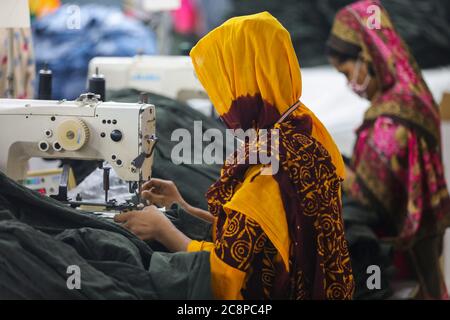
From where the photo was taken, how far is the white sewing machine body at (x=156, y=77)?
3365mm

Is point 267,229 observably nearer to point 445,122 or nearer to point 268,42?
point 268,42

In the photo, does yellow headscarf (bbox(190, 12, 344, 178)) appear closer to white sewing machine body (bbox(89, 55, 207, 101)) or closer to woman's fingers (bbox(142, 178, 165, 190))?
woman's fingers (bbox(142, 178, 165, 190))

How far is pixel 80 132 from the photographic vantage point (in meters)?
2.18

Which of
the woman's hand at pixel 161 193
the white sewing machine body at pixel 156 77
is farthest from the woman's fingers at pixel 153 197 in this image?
the white sewing machine body at pixel 156 77

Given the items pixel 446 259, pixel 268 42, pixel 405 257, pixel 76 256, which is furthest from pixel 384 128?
pixel 76 256

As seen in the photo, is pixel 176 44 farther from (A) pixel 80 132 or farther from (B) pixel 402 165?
(A) pixel 80 132

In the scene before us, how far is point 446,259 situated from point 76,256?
10.9 feet

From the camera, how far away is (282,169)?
6.23 feet

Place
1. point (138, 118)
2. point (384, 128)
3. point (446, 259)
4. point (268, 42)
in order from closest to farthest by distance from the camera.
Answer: point (268, 42)
point (138, 118)
point (384, 128)
point (446, 259)

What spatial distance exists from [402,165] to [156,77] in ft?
3.69

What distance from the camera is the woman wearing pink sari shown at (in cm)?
353

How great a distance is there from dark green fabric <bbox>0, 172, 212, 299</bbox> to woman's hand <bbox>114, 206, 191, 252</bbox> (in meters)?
0.06

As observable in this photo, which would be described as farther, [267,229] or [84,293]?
[267,229]

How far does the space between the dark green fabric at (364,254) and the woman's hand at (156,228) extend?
0.82m
